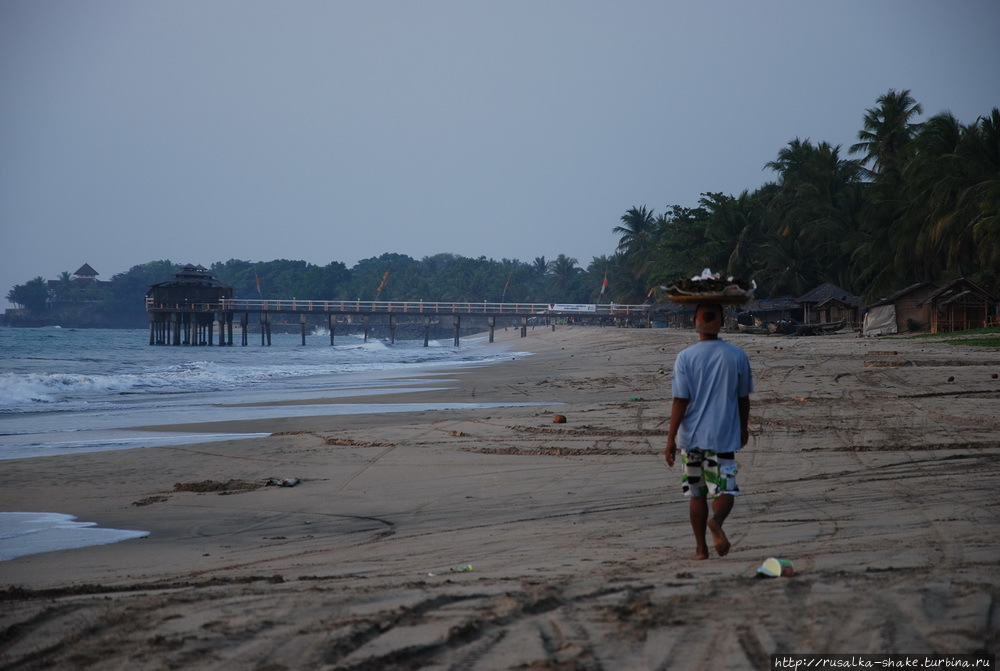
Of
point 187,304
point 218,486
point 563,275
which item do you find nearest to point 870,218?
point 218,486

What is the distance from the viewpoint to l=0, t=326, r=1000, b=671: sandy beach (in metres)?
3.15

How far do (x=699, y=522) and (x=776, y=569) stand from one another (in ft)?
2.49

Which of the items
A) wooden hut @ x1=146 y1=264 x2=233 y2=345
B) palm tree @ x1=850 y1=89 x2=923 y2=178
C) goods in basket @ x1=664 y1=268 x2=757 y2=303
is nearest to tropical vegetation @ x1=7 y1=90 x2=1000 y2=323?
palm tree @ x1=850 y1=89 x2=923 y2=178

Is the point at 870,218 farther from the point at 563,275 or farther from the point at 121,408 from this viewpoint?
the point at 563,275

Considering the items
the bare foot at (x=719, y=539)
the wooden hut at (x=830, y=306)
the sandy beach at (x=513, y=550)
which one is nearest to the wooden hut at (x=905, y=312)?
the wooden hut at (x=830, y=306)

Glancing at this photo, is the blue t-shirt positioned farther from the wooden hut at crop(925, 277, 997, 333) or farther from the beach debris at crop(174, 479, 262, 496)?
the wooden hut at crop(925, 277, 997, 333)

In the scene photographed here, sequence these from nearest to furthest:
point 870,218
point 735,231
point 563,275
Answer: point 870,218, point 735,231, point 563,275

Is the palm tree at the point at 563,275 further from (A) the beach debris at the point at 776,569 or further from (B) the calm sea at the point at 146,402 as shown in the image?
(A) the beach debris at the point at 776,569

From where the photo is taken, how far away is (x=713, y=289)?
474 cm

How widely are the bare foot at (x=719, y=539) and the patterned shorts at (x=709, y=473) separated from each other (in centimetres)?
16

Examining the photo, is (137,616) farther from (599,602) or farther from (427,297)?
(427,297)

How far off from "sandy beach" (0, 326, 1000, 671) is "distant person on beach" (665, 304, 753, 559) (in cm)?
31

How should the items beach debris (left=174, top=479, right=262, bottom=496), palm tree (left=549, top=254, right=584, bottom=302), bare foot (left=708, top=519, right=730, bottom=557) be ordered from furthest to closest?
1. palm tree (left=549, top=254, right=584, bottom=302)
2. beach debris (left=174, top=479, right=262, bottom=496)
3. bare foot (left=708, top=519, right=730, bottom=557)

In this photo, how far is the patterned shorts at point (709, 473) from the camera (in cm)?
463
